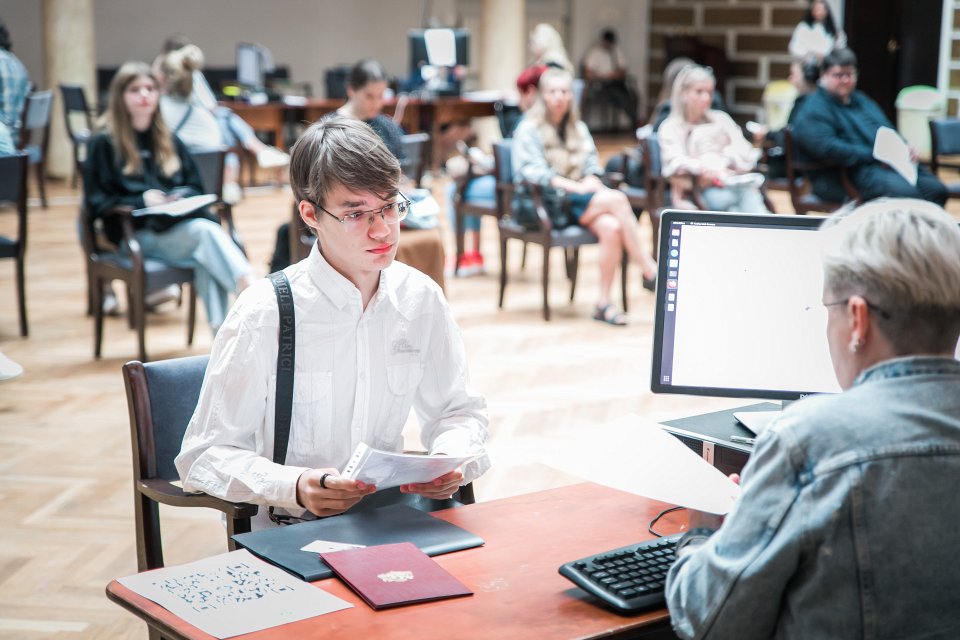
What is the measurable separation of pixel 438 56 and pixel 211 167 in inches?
210

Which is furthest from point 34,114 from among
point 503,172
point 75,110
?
point 503,172

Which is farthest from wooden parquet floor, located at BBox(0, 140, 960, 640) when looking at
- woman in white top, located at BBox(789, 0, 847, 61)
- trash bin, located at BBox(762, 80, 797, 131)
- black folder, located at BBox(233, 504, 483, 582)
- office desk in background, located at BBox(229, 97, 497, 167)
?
trash bin, located at BBox(762, 80, 797, 131)

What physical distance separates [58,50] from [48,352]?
6798mm

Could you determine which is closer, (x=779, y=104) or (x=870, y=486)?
(x=870, y=486)

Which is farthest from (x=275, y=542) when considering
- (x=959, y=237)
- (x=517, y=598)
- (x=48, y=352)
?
(x=48, y=352)

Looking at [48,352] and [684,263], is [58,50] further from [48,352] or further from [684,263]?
[684,263]

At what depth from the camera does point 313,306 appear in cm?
213

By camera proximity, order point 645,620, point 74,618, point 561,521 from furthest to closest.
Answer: point 74,618, point 561,521, point 645,620

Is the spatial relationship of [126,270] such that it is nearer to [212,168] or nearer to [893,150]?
[212,168]

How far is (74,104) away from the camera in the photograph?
35.2ft

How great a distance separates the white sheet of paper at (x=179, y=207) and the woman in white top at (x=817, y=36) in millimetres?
5769

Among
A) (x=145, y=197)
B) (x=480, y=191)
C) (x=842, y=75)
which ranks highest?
(x=842, y=75)

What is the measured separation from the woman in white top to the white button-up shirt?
25.5ft

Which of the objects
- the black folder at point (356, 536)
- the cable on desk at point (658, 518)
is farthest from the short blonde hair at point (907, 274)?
the black folder at point (356, 536)
